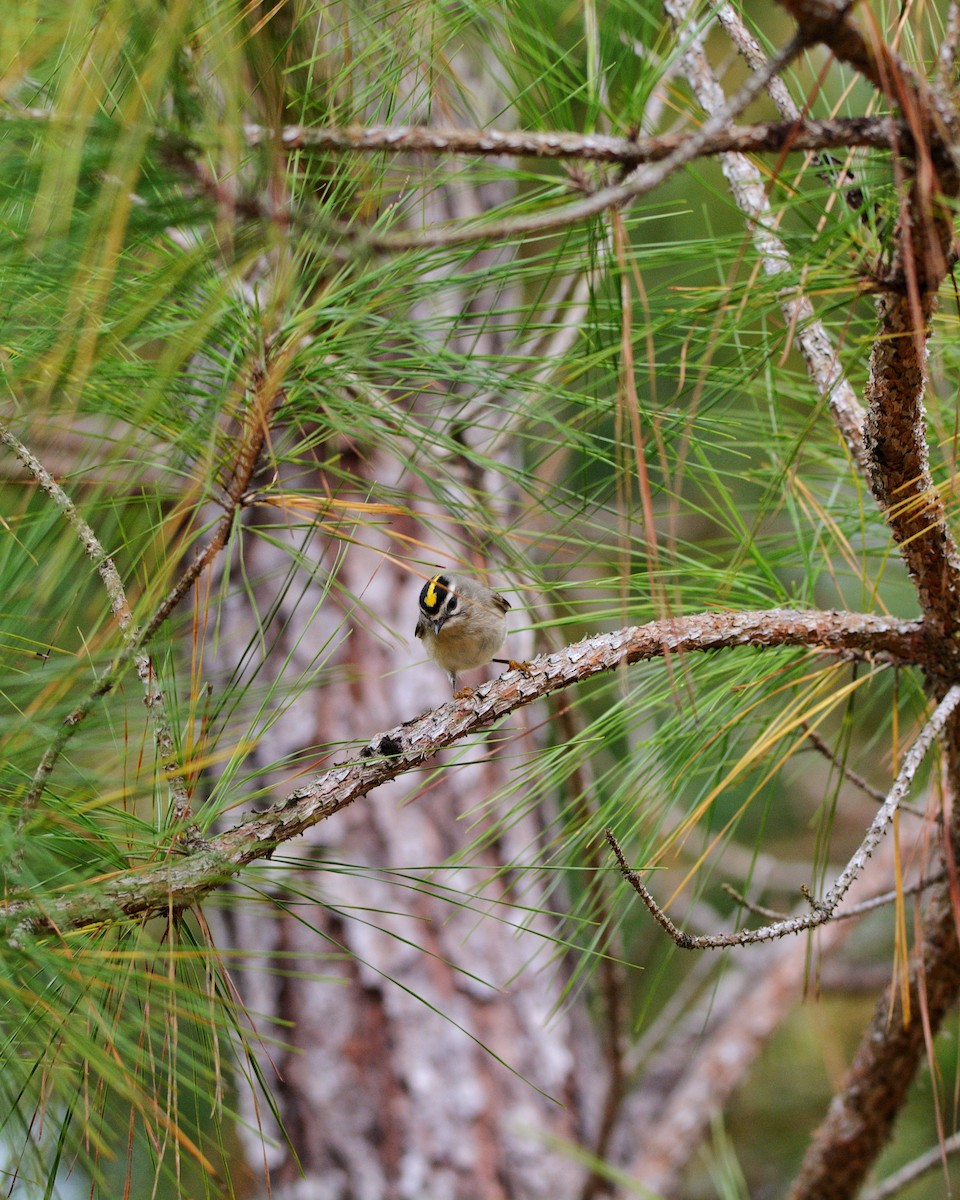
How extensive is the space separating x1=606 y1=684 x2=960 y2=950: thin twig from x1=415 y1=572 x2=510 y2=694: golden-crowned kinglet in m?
1.06

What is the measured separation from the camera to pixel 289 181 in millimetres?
1075

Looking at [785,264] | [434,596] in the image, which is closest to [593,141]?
[785,264]

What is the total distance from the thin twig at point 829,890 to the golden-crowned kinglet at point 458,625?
3.48ft

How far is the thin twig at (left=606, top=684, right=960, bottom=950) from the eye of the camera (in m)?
0.96

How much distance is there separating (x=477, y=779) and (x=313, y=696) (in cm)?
46

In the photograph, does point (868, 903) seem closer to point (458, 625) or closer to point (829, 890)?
point (829, 890)

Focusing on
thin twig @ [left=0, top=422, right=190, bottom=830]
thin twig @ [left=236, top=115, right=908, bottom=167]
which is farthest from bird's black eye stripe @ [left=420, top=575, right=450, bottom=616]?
thin twig @ [left=236, top=115, right=908, bottom=167]

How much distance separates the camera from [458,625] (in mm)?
2082

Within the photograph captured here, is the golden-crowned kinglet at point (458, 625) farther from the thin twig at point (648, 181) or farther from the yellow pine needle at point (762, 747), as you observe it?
the thin twig at point (648, 181)

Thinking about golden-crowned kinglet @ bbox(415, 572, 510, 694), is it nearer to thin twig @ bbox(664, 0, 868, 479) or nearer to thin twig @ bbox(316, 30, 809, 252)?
thin twig @ bbox(664, 0, 868, 479)

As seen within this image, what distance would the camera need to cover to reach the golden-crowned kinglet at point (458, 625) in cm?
208

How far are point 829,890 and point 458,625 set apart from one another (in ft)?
3.78

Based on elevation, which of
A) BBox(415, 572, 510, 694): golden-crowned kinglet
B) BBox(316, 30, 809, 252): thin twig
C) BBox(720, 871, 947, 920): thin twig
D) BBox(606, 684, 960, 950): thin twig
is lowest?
BBox(720, 871, 947, 920): thin twig

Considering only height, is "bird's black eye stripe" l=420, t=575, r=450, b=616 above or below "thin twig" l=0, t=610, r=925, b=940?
above
